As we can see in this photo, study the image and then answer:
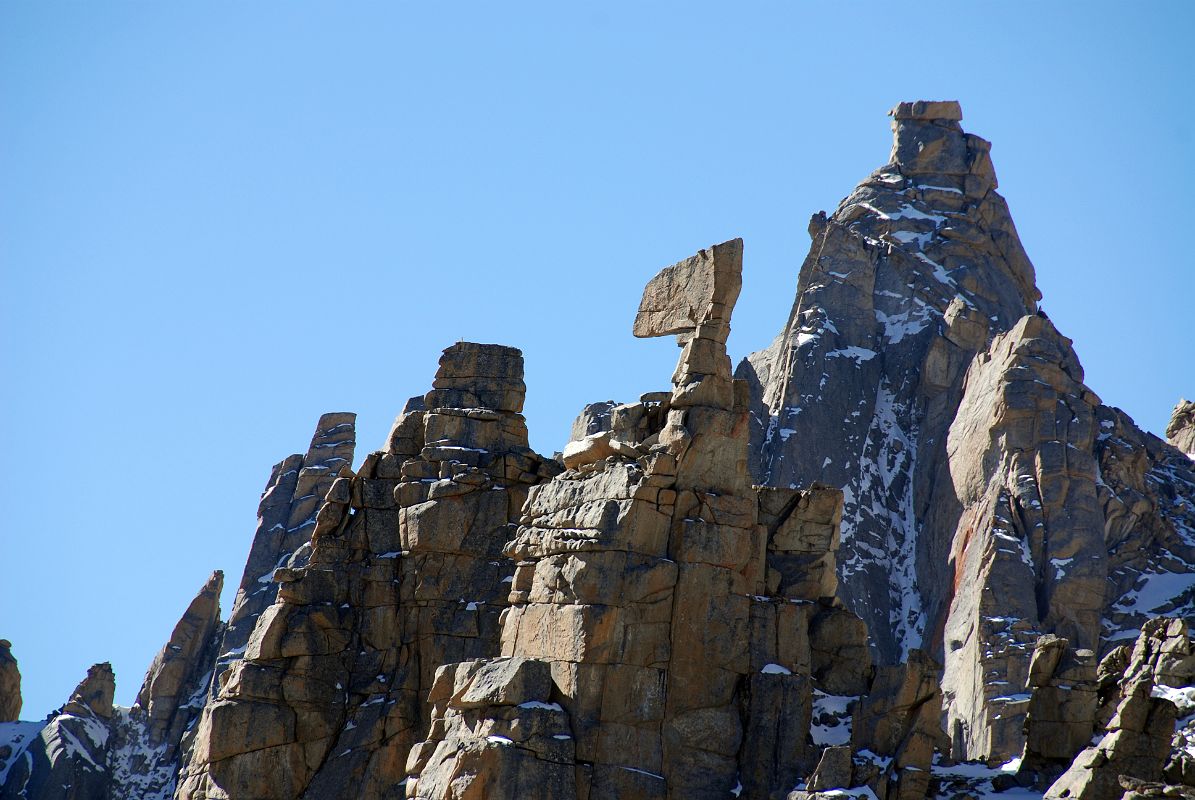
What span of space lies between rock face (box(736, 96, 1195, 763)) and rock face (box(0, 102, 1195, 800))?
244 millimetres

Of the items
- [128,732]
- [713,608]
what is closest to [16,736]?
[128,732]

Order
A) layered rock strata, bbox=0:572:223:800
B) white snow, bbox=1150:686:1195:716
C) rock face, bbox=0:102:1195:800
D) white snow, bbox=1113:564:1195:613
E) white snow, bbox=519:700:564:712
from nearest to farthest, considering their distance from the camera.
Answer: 1. white snow, bbox=1150:686:1195:716
2. white snow, bbox=519:700:564:712
3. rock face, bbox=0:102:1195:800
4. white snow, bbox=1113:564:1195:613
5. layered rock strata, bbox=0:572:223:800

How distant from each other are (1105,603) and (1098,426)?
35.9 ft

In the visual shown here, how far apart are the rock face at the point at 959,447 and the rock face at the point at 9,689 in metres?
51.2

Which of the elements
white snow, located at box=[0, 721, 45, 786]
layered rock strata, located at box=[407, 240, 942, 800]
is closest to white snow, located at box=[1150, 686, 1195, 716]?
layered rock strata, located at box=[407, 240, 942, 800]

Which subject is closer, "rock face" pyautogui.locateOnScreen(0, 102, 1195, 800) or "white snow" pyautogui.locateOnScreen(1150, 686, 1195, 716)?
"white snow" pyautogui.locateOnScreen(1150, 686, 1195, 716)

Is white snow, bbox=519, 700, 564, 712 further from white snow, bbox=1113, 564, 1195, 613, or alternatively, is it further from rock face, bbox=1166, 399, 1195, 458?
rock face, bbox=1166, 399, 1195, 458

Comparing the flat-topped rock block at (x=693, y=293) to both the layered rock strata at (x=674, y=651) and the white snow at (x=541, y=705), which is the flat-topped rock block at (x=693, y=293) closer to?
the layered rock strata at (x=674, y=651)

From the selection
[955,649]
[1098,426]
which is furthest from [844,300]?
[955,649]

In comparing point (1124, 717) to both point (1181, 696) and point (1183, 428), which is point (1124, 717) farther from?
point (1183, 428)

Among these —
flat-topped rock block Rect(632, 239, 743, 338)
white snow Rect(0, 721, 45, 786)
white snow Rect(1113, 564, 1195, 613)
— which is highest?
flat-topped rock block Rect(632, 239, 743, 338)

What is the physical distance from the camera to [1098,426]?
3861 inches

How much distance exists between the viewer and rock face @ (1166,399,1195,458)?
117188mm

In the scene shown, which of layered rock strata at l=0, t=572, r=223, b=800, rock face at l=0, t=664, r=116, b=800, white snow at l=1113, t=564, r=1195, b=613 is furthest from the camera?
layered rock strata at l=0, t=572, r=223, b=800
